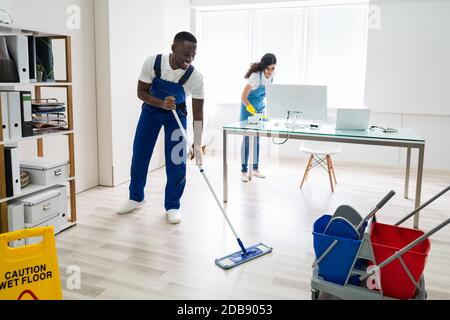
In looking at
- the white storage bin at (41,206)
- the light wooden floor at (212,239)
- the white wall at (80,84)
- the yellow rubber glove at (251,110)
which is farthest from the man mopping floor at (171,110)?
the yellow rubber glove at (251,110)

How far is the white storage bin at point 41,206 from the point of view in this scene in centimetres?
255

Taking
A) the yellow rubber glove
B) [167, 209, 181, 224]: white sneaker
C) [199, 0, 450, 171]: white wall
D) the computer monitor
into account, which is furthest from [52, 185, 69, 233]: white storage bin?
[199, 0, 450, 171]: white wall

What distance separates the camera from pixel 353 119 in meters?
3.26

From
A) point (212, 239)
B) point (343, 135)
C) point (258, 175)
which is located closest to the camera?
point (212, 239)

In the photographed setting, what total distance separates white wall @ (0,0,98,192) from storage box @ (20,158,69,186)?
0.50 meters

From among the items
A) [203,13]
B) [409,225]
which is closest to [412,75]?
[409,225]

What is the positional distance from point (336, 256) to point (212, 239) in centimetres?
111

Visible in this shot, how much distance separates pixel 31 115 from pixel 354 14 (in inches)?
167

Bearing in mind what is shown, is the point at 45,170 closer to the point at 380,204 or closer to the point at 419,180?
the point at 380,204

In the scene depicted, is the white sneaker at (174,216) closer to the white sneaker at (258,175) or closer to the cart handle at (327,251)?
the cart handle at (327,251)

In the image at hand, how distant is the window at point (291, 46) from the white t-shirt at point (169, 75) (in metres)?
2.91

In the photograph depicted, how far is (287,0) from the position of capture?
531 centimetres

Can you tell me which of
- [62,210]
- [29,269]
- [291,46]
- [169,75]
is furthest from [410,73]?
[29,269]
